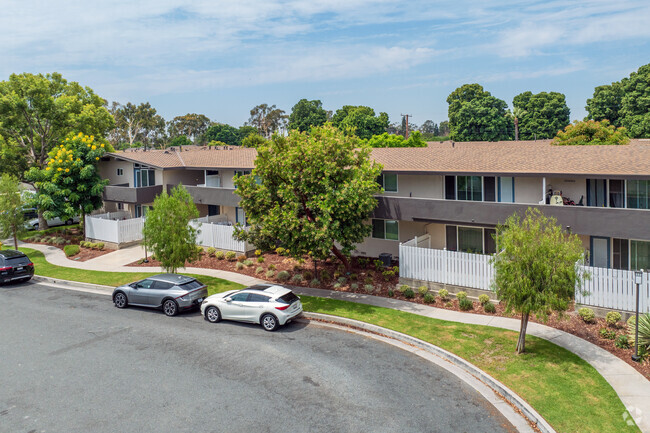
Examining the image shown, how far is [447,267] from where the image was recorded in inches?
863

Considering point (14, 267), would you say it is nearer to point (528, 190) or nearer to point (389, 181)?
point (389, 181)

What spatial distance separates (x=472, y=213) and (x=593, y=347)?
8.87 meters

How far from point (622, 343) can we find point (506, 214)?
802 centimetres

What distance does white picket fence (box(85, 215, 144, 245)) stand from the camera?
3412cm

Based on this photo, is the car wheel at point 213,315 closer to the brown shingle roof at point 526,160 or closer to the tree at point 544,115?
the brown shingle roof at point 526,160

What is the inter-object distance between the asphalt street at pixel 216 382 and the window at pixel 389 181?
448 inches

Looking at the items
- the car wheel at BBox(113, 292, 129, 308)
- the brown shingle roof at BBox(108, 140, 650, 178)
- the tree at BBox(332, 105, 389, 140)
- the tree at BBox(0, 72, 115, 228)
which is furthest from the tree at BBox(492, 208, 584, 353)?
the tree at BBox(332, 105, 389, 140)

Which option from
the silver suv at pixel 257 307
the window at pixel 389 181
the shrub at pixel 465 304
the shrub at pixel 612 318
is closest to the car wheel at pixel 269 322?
the silver suv at pixel 257 307

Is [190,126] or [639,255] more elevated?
[190,126]

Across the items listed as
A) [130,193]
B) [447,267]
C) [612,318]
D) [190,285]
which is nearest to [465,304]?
[447,267]

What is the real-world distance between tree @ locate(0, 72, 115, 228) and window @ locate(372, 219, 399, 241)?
2744 cm

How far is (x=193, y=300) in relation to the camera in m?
20.8

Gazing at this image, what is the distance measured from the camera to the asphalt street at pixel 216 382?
11.8 metres

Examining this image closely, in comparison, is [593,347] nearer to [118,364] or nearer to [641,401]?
[641,401]
